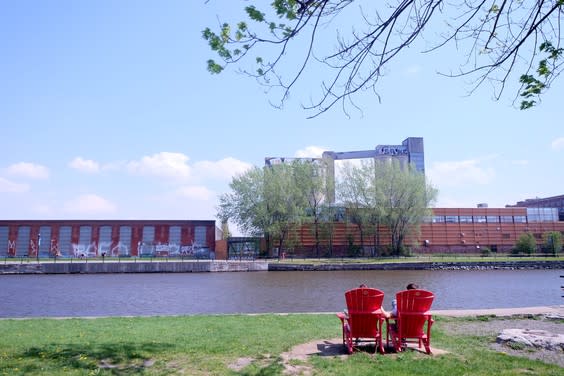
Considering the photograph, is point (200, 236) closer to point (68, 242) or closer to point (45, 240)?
point (68, 242)

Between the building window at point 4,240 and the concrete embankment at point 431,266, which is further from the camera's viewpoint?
the building window at point 4,240

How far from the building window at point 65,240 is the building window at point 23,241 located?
480 centimetres

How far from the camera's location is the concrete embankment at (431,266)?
168 feet

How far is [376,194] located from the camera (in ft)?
209

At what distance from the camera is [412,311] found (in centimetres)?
733

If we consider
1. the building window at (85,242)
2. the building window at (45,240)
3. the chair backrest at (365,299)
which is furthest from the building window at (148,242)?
the chair backrest at (365,299)

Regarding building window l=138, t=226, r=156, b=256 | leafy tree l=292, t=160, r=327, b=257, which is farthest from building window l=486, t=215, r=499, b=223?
building window l=138, t=226, r=156, b=256

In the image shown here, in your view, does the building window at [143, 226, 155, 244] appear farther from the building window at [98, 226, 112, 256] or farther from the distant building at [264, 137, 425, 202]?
the distant building at [264, 137, 425, 202]

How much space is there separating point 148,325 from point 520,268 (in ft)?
180

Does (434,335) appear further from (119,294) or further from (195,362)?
(119,294)

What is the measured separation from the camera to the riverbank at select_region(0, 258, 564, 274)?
47.4 meters

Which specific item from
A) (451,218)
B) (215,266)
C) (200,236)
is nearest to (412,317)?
(215,266)

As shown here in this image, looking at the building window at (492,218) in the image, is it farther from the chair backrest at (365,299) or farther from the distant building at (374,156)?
the chair backrest at (365,299)

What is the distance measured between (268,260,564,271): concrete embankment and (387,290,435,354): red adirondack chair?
4388 centimetres
